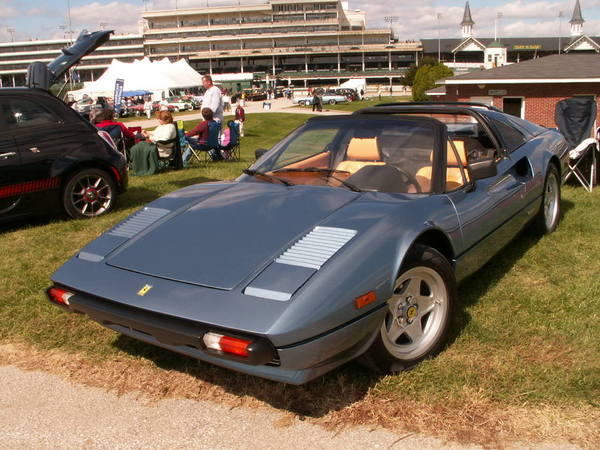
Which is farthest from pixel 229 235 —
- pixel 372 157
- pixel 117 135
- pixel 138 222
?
pixel 117 135

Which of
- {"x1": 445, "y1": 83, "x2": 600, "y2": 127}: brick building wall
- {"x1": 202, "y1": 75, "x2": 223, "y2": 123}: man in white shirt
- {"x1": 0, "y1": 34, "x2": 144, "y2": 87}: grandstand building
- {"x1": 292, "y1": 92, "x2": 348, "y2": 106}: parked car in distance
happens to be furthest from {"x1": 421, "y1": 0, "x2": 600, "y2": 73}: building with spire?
{"x1": 202, "y1": 75, "x2": 223, "y2": 123}: man in white shirt

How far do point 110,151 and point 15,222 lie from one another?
1.31 meters

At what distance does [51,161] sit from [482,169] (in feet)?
15.1

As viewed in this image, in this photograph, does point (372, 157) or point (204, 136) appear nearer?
point (372, 157)

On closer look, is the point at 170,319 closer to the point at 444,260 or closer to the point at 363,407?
the point at 363,407

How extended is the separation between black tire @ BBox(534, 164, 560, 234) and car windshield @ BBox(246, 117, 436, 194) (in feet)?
6.61

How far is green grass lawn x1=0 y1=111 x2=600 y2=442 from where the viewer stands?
291 cm

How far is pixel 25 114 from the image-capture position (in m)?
6.31

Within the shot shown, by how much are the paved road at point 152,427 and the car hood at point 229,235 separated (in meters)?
0.65

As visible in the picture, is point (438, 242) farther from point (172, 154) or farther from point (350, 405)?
point (172, 154)

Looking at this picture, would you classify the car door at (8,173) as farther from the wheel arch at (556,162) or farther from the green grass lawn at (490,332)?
the wheel arch at (556,162)

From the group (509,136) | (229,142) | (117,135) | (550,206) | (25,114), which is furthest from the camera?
(229,142)

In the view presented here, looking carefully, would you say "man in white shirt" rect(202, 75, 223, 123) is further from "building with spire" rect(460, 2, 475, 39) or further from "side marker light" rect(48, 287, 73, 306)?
"building with spire" rect(460, 2, 475, 39)

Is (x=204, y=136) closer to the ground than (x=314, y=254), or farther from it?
farther from it
